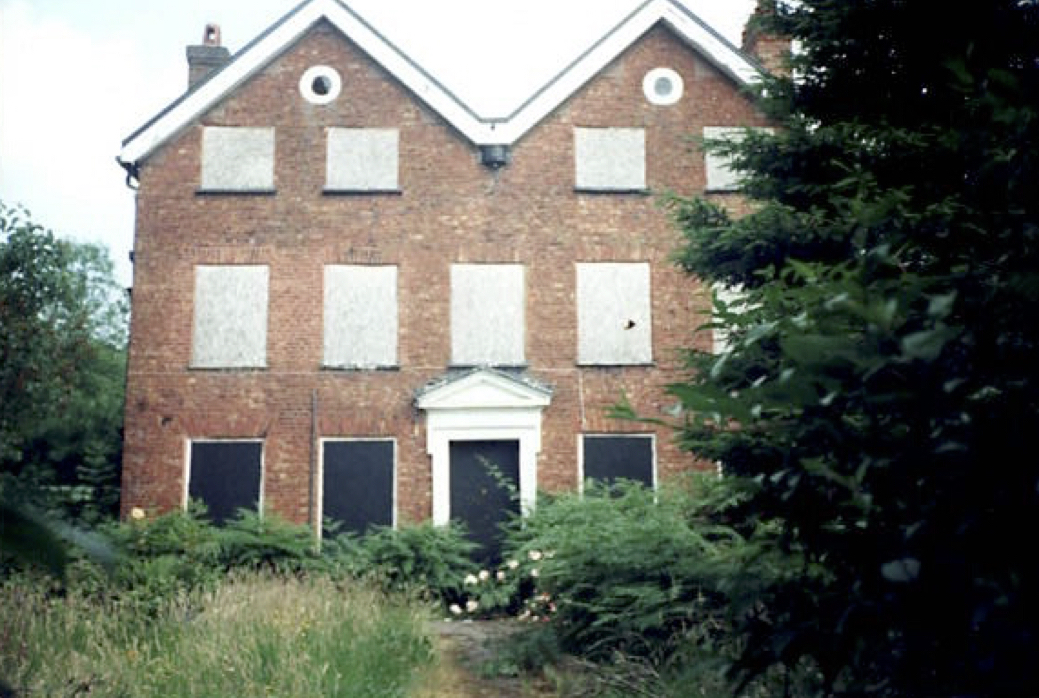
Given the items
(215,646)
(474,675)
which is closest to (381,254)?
(474,675)

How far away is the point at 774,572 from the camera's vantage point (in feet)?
10.3

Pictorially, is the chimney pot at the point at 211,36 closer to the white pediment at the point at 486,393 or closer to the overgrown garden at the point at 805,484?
the overgrown garden at the point at 805,484

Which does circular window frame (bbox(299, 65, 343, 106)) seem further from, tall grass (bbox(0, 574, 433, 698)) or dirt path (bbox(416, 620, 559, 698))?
tall grass (bbox(0, 574, 433, 698))

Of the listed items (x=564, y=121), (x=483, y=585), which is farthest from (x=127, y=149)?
(x=483, y=585)

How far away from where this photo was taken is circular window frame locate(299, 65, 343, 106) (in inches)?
687

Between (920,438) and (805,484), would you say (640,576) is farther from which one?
(920,438)

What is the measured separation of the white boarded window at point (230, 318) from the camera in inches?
655

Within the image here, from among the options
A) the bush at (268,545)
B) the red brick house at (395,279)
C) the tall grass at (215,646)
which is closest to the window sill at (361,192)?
the red brick house at (395,279)

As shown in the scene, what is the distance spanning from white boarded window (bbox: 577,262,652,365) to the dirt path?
22.6ft

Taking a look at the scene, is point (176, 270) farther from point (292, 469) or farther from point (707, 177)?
point (707, 177)

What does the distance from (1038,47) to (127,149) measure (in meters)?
14.2

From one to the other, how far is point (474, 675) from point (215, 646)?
246cm

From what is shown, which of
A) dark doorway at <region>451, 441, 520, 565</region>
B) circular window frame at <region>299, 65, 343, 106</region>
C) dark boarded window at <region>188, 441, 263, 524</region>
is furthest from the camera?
circular window frame at <region>299, 65, 343, 106</region>

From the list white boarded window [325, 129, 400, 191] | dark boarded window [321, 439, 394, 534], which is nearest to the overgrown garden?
dark boarded window [321, 439, 394, 534]
